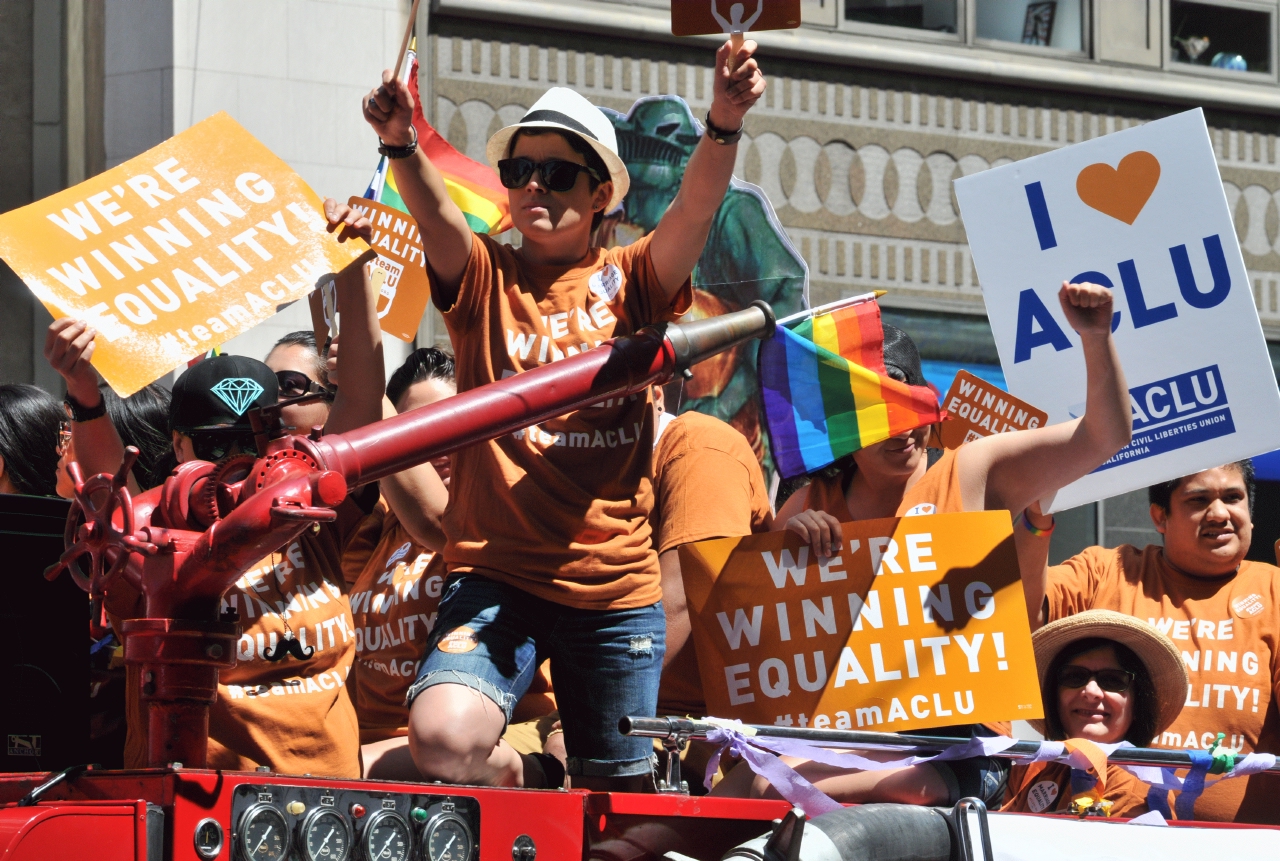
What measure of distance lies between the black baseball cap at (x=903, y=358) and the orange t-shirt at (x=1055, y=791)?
97 cm

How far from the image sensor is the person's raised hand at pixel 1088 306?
352 centimetres

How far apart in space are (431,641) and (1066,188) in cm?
266

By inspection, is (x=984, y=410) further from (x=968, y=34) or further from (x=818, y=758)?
(x=968, y=34)

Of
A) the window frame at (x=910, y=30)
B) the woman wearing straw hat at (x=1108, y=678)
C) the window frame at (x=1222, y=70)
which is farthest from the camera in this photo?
the window frame at (x=1222, y=70)

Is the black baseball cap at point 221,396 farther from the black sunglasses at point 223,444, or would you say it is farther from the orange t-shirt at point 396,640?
the orange t-shirt at point 396,640

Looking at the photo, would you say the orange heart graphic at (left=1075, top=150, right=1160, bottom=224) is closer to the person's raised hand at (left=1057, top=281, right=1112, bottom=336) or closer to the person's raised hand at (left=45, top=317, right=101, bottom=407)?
the person's raised hand at (left=1057, top=281, right=1112, bottom=336)

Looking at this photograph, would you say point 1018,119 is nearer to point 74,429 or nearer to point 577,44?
point 577,44

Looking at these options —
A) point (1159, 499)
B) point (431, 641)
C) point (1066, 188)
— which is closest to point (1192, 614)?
point (1159, 499)

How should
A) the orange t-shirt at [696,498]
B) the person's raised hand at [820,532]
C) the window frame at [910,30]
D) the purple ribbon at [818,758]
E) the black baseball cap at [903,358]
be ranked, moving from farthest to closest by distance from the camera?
the window frame at [910,30] → the black baseball cap at [903,358] → the orange t-shirt at [696,498] → the person's raised hand at [820,532] → the purple ribbon at [818,758]

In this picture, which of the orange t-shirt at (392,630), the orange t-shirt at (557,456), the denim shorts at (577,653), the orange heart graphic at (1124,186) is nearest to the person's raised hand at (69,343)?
the orange t-shirt at (557,456)

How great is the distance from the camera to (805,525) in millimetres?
3355

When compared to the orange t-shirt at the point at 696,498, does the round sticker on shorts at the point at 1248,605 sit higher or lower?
lower

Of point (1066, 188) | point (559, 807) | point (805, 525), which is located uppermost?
point (1066, 188)

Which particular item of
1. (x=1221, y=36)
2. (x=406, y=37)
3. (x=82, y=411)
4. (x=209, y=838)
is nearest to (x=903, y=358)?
(x=406, y=37)
